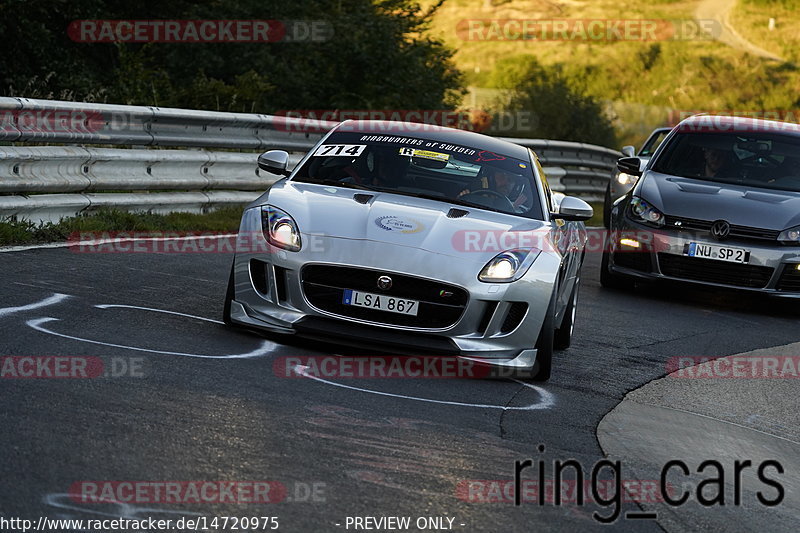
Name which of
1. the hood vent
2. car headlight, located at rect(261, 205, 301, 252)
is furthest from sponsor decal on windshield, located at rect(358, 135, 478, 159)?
car headlight, located at rect(261, 205, 301, 252)

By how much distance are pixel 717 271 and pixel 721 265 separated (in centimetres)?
6

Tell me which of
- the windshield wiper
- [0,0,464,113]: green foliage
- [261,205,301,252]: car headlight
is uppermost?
[0,0,464,113]: green foliage

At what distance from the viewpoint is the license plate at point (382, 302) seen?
7.01 m

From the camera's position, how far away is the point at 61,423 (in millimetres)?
5062

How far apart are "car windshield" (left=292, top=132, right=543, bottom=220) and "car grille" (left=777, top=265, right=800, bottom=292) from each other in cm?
379

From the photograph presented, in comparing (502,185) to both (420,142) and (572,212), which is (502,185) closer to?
(572,212)

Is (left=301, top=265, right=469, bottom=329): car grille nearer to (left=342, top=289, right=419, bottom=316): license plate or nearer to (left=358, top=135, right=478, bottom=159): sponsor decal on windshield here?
(left=342, top=289, right=419, bottom=316): license plate

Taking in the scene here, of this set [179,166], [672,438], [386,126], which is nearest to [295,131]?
[179,166]

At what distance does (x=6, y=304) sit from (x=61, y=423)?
274cm

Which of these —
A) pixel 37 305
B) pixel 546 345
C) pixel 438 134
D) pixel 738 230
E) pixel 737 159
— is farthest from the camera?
pixel 737 159

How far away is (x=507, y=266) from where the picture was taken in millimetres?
7250

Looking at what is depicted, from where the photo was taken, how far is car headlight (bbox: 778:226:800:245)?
1139 centimetres

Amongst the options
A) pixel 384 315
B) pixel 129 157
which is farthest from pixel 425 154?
pixel 129 157

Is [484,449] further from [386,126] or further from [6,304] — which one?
[386,126]
